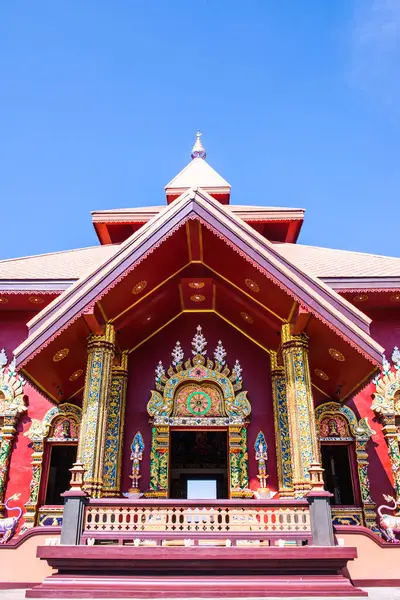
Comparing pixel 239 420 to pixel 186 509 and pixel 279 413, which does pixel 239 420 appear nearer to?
pixel 279 413

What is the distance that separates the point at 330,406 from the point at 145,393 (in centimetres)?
375

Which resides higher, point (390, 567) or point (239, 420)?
point (239, 420)

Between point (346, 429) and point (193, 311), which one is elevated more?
point (193, 311)

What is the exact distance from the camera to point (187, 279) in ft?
31.8

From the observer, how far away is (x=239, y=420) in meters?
9.73

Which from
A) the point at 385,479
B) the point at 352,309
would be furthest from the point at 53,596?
the point at 385,479

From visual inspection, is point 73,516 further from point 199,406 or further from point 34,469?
point 34,469

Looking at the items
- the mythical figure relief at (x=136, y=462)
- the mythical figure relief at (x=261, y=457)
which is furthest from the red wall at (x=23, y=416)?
the mythical figure relief at (x=261, y=457)

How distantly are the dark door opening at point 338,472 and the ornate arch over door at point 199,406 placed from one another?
2.12 m

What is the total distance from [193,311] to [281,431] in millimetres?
3060

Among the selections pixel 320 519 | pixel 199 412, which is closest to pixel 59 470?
pixel 199 412

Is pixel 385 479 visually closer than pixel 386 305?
Yes

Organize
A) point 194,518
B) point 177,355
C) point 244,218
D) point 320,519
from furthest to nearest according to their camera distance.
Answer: point 244,218 → point 177,355 → point 194,518 → point 320,519

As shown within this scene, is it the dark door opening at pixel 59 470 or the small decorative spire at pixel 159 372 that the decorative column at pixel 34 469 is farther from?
the small decorative spire at pixel 159 372
